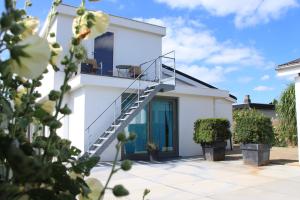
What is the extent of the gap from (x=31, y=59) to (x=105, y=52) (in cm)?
1428

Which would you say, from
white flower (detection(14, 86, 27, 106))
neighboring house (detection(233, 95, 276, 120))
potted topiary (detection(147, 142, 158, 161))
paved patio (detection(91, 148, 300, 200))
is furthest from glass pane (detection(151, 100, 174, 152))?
neighboring house (detection(233, 95, 276, 120))

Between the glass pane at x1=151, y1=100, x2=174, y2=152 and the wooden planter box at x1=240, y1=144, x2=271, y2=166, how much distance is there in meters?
3.56

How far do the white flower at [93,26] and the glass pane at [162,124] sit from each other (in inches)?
502

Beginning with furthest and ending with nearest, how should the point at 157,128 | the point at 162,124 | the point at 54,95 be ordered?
the point at 162,124, the point at 157,128, the point at 54,95

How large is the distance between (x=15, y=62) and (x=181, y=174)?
918 centimetres

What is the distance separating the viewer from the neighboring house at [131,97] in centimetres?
1214

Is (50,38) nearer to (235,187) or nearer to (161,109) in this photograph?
(235,187)

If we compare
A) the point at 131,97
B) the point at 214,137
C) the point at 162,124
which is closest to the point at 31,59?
the point at 214,137

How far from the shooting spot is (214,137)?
1216 cm

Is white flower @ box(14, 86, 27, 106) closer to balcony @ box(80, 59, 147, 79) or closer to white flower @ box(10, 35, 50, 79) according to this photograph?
white flower @ box(10, 35, 50, 79)

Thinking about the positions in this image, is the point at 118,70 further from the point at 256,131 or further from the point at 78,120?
the point at 256,131

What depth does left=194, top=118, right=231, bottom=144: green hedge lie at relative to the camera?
12195 mm

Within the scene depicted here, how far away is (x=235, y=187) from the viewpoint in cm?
768

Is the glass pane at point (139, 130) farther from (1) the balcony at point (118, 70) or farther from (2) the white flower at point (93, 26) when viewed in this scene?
(2) the white flower at point (93, 26)
